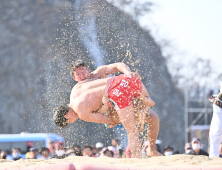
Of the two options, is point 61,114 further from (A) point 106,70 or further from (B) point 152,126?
(B) point 152,126

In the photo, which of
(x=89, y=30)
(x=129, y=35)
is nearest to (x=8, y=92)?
(x=89, y=30)

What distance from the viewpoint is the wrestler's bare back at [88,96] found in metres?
3.53

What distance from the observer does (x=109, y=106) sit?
3592 millimetres

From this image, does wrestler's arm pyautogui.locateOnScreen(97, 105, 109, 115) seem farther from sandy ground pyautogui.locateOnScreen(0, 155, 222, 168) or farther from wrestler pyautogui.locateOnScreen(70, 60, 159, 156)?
sandy ground pyautogui.locateOnScreen(0, 155, 222, 168)

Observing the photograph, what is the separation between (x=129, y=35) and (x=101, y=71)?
842 cm

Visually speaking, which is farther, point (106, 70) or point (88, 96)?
point (106, 70)

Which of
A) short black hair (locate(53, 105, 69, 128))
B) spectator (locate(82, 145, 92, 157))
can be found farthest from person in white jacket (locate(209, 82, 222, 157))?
spectator (locate(82, 145, 92, 157))

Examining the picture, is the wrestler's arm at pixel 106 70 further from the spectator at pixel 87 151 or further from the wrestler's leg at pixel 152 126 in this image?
the spectator at pixel 87 151

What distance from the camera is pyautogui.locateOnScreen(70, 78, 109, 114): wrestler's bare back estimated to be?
11.6ft

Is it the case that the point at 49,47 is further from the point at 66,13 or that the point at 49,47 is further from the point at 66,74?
the point at 66,74

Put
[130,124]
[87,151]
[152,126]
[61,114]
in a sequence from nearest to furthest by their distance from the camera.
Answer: [130,124]
[61,114]
[152,126]
[87,151]

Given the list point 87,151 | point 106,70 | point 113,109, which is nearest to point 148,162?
point 113,109

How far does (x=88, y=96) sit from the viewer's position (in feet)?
11.6

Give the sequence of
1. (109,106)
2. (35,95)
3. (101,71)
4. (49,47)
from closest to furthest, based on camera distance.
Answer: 1. (109,106)
2. (101,71)
3. (35,95)
4. (49,47)
